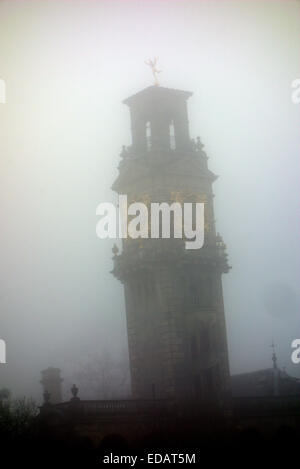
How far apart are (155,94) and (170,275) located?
16052 millimetres

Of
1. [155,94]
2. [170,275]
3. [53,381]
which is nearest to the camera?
[170,275]

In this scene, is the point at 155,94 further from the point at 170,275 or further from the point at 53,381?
the point at 53,381

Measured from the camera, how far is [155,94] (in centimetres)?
7788

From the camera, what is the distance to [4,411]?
72562mm

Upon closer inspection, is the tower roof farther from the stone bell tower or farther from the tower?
the tower

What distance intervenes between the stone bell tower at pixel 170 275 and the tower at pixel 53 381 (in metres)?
22.6

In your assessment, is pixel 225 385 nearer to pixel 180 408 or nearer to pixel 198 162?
pixel 180 408

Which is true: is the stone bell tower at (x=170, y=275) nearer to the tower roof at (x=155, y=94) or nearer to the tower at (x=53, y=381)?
the tower roof at (x=155, y=94)

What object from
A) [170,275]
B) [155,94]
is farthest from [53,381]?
[155,94]

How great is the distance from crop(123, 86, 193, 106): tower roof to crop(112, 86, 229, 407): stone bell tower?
0.09 metres

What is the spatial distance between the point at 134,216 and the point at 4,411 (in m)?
19.9

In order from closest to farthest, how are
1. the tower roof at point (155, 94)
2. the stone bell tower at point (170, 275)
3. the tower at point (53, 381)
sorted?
the stone bell tower at point (170, 275)
the tower roof at point (155, 94)
the tower at point (53, 381)

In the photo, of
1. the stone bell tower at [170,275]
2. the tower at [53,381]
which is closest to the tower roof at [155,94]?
the stone bell tower at [170,275]

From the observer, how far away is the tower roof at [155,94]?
77750 mm
